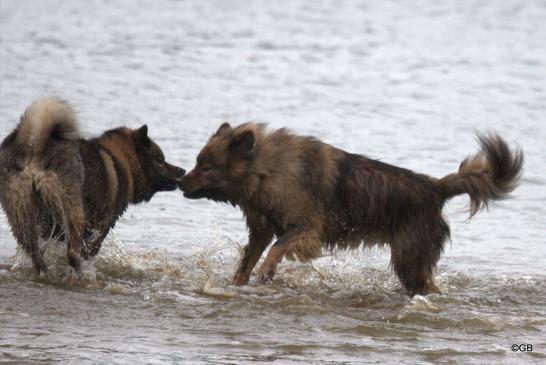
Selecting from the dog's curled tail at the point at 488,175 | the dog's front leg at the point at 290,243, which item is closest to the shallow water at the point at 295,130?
the dog's front leg at the point at 290,243

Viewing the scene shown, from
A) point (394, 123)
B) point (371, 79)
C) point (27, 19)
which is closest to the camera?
point (394, 123)

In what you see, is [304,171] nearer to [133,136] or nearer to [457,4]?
[133,136]

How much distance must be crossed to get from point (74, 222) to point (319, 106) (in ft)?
35.1

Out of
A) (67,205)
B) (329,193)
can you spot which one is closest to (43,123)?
(67,205)

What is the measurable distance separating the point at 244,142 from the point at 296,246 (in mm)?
903

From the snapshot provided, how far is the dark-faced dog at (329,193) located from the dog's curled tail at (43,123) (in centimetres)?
106

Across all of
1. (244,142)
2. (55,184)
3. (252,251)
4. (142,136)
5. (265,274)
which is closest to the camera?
(55,184)

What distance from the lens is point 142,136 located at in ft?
34.1

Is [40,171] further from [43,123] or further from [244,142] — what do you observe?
[244,142]

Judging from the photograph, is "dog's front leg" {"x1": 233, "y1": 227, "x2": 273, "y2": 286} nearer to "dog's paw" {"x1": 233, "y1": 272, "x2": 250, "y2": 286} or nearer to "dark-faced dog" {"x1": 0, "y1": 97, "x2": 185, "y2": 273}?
"dog's paw" {"x1": 233, "y1": 272, "x2": 250, "y2": 286}

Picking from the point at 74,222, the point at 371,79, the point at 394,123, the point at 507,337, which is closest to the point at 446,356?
the point at 507,337

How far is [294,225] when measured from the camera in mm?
9445

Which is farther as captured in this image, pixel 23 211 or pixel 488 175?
pixel 488 175

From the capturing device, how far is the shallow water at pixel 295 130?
8.19 m
